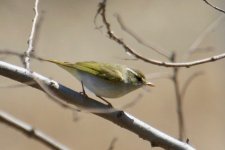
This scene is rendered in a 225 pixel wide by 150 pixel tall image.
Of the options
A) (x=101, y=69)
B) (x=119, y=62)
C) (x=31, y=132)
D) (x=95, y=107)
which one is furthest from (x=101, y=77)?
(x=119, y=62)

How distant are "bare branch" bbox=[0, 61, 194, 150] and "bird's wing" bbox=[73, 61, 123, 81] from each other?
50 centimetres

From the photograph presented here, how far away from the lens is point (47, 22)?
8758 millimetres

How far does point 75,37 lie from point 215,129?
2.51 m

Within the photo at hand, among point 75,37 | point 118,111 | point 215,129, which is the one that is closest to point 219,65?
point 215,129

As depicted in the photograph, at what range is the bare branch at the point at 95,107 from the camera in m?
2.24

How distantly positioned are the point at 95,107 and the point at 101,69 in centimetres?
56

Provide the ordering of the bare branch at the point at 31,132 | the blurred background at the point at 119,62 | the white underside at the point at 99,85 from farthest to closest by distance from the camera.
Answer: the blurred background at the point at 119,62, the white underside at the point at 99,85, the bare branch at the point at 31,132

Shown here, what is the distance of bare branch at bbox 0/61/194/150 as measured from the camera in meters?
2.24

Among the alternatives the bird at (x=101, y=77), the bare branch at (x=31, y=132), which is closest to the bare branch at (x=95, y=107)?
the bare branch at (x=31, y=132)

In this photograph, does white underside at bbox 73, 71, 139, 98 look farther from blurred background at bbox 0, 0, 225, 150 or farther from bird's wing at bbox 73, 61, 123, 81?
blurred background at bbox 0, 0, 225, 150

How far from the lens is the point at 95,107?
7.73ft

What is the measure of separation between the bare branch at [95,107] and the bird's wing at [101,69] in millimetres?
503

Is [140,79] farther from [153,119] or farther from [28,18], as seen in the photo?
[28,18]

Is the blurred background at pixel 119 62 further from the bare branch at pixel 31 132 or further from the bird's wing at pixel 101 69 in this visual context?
the bare branch at pixel 31 132
